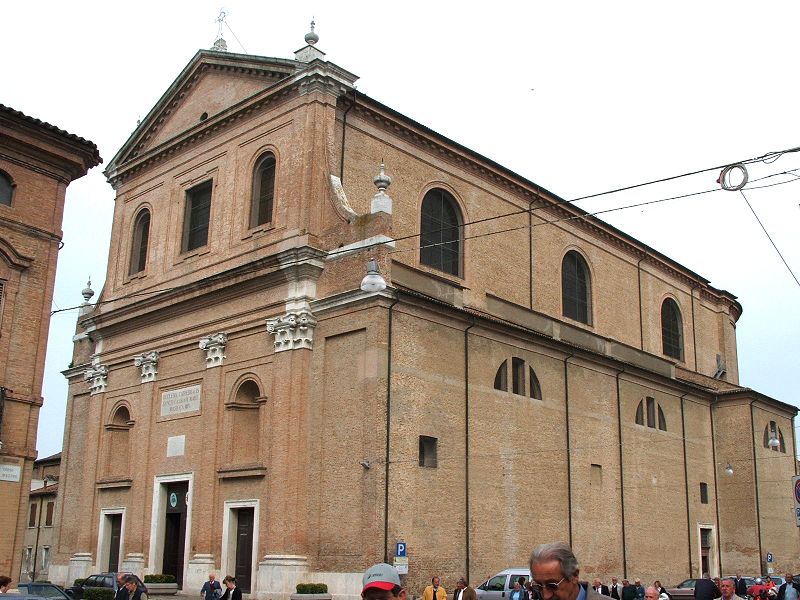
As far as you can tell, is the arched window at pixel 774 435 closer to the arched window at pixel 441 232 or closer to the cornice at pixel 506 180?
the cornice at pixel 506 180

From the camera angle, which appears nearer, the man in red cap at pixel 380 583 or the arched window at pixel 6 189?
the man in red cap at pixel 380 583

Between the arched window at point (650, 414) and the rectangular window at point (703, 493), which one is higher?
the arched window at point (650, 414)

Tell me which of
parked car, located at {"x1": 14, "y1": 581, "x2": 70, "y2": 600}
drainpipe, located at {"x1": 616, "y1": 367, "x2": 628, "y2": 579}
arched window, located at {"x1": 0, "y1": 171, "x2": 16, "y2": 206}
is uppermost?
arched window, located at {"x1": 0, "y1": 171, "x2": 16, "y2": 206}

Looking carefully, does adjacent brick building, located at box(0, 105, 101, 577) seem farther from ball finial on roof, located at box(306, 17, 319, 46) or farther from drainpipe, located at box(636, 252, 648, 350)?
drainpipe, located at box(636, 252, 648, 350)

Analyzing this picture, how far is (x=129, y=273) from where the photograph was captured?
33875 millimetres

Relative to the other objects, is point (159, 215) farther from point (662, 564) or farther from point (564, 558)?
point (564, 558)

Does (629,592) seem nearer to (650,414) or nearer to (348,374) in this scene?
(348,374)

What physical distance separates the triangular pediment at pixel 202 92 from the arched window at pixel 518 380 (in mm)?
10871

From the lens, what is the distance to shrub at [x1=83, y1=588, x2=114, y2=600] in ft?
77.4

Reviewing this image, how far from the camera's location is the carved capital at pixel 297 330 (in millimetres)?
26422

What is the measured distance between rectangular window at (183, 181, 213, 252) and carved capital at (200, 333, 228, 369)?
3.76 m

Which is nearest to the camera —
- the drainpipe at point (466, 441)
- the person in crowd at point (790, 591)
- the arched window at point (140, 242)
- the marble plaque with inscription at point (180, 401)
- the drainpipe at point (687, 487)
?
the person in crowd at point (790, 591)

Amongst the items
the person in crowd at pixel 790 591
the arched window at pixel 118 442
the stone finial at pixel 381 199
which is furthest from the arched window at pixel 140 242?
the person in crowd at pixel 790 591

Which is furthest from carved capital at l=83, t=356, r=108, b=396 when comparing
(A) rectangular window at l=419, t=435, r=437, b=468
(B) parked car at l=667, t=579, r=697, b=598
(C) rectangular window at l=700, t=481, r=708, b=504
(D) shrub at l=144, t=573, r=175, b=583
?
(C) rectangular window at l=700, t=481, r=708, b=504
